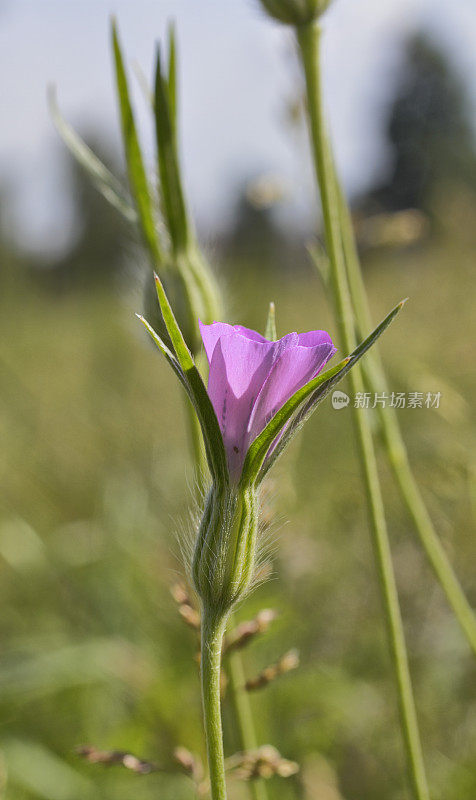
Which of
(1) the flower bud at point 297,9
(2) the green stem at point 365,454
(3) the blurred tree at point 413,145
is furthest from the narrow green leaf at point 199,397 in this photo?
(3) the blurred tree at point 413,145

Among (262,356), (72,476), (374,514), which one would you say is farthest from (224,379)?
(72,476)

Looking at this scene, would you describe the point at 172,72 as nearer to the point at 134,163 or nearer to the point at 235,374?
the point at 134,163

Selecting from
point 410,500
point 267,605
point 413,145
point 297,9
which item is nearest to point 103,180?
point 297,9

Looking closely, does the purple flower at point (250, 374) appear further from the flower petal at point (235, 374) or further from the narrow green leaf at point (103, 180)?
the narrow green leaf at point (103, 180)

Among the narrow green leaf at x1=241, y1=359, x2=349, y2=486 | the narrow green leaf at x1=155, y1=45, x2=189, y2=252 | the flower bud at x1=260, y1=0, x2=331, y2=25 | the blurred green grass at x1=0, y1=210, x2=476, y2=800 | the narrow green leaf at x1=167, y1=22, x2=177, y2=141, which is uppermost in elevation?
the flower bud at x1=260, y1=0, x2=331, y2=25

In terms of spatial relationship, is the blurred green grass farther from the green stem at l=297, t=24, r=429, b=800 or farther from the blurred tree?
the blurred tree

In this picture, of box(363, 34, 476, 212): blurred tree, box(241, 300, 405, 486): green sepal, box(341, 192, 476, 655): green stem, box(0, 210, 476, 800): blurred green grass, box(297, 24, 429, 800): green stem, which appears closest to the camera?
box(241, 300, 405, 486): green sepal

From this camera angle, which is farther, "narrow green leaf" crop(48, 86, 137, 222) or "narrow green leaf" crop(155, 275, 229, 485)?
"narrow green leaf" crop(48, 86, 137, 222)

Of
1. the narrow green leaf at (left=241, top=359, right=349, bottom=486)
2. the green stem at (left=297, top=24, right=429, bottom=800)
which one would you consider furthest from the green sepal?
the green stem at (left=297, top=24, right=429, bottom=800)
